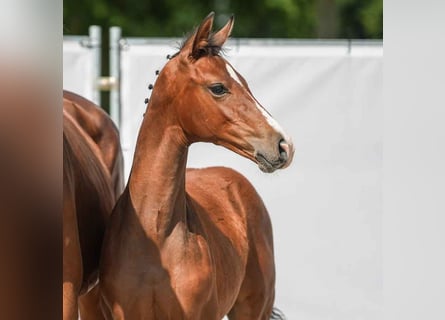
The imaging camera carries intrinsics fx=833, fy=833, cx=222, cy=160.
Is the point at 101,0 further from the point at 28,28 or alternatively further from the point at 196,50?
the point at 28,28

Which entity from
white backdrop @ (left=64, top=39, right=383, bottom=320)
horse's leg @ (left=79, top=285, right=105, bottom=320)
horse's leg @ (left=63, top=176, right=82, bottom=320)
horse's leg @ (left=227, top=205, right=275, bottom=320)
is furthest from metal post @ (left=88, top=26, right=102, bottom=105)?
horse's leg @ (left=63, top=176, right=82, bottom=320)

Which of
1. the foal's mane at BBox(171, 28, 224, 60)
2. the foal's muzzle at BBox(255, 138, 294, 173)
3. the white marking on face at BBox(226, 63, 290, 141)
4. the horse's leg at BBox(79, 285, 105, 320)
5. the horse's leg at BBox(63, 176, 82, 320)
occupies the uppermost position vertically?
the foal's mane at BBox(171, 28, 224, 60)

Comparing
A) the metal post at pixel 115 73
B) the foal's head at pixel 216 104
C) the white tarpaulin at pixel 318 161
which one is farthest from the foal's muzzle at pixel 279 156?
the metal post at pixel 115 73

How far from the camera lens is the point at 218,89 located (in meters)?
2.26

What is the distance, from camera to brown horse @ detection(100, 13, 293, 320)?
2.26 metres

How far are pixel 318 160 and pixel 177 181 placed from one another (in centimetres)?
230

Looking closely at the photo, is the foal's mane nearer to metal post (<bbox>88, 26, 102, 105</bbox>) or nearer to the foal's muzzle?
the foal's muzzle

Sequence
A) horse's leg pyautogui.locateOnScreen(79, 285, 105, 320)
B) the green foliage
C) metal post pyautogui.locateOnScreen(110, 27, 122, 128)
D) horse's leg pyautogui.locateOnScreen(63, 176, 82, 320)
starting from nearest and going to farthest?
horse's leg pyautogui.locateOnScreen(63, 176, 82, 320) → horse's leg pyautogui.locateOnScreen(79, 285, 105, 320) → metal post pyautogui.locateOnScreen(110, 27, 122, 128) → the green foliage

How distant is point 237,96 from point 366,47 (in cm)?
254

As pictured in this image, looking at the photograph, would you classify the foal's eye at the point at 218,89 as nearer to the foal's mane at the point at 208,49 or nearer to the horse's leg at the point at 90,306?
the foal's mane at the point at 208,49

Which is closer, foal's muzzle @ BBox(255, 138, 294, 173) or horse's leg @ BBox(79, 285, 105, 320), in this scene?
foal's muzzle @ BBox(255, 138, 294, 173)

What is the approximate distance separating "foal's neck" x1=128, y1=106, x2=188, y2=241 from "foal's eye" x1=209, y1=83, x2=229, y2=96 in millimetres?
173

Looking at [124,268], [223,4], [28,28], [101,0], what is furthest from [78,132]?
[223,4]

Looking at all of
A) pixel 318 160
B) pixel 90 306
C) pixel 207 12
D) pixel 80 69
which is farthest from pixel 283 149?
pixel 207 12
